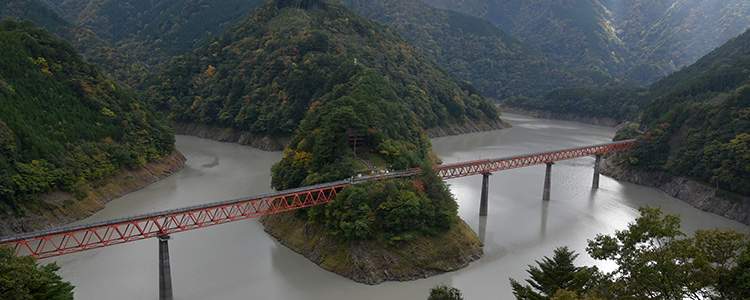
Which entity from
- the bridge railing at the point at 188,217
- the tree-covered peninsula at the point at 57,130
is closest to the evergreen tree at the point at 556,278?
the bridge railing at the point at 188,217

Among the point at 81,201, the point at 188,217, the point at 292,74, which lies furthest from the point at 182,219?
the point at 292,74

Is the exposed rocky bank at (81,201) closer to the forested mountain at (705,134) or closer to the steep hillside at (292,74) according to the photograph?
the steep hillside at (292,74)

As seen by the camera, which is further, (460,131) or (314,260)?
(460,131)

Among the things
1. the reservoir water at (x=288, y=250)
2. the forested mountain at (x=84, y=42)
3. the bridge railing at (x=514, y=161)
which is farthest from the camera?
the forested mountain at (x=84, y=42)

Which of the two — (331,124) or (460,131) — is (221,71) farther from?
(331,124)

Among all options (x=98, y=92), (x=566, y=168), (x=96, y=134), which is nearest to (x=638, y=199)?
(x=566, y=168)

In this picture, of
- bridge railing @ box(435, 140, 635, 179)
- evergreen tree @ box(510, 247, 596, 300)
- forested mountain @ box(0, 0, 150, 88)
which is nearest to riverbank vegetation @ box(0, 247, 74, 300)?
evergreen tree @ box(510, 247, 596, 300)

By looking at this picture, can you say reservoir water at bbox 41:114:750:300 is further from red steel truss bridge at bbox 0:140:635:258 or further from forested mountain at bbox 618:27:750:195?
forested mountain at bbox 618:27:750:195

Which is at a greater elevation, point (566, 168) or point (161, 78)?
point (161, 78)
